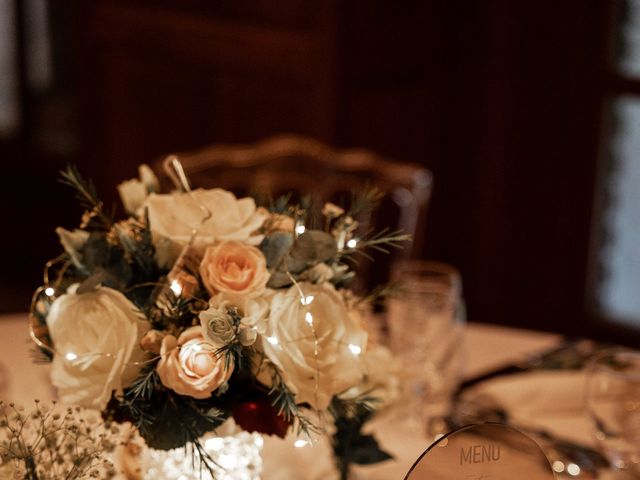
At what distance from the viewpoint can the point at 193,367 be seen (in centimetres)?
91

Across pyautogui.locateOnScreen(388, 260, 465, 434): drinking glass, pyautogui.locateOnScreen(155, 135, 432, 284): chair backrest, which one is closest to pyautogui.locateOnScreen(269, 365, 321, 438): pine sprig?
pyautogui.locateOnScreen(388, 260, 465, 434): drinking glass

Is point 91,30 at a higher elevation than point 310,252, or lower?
lower

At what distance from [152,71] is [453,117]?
3.72 feet

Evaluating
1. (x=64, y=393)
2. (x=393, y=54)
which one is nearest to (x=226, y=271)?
(x=64, y=393)

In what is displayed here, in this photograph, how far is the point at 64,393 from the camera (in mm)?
967

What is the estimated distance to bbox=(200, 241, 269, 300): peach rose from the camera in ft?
3.08

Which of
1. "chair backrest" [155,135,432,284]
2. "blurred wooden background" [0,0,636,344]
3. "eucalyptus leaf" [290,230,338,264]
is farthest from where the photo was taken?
"blurred wooden background" [0,0,636,344]

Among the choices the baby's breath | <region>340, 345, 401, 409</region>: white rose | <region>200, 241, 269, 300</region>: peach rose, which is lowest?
<region>340, 345, 401, 409</region>: white rose

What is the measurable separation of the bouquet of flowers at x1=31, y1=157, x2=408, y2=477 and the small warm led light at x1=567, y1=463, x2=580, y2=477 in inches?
15.7

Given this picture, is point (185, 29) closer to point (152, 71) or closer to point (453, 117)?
point (152, 71)

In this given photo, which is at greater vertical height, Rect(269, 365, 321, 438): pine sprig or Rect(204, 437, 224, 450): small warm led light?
Rect(269, 365, 321, 438): pine sprig

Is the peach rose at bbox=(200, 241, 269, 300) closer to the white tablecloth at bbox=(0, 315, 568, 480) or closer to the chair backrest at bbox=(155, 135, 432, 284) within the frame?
the white tablecloth at bbox=(0, 315, 568, 480)

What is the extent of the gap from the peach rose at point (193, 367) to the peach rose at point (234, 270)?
5cm

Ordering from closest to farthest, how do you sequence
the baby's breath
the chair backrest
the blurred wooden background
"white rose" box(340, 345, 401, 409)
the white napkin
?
the baby's breath
"white rose" box(340, 345, 401, 409)
the white napkin
the chair backrest
the blurred wooden background
